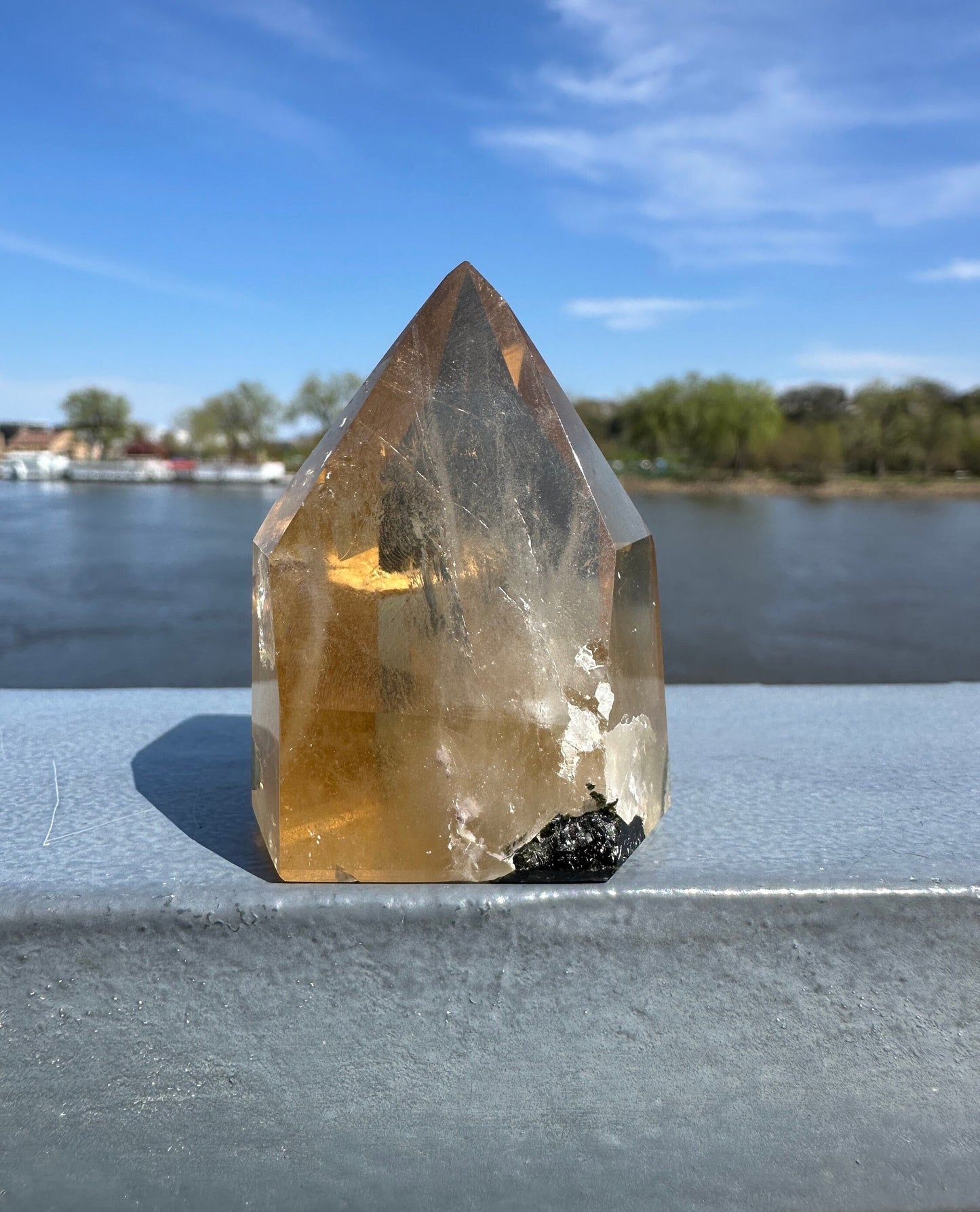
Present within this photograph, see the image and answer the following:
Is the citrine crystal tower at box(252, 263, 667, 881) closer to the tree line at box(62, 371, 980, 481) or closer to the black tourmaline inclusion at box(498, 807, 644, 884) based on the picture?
the black tourmaline inclusion at box(498, 807, 644, 884)

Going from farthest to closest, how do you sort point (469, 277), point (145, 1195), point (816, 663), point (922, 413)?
1. point (922, 413)
2. point (816, 663)
3. point (469, 277)
4. point (145, 1195)

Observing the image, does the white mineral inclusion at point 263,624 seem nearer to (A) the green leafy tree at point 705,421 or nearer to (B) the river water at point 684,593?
(B) the river water at point 684,593

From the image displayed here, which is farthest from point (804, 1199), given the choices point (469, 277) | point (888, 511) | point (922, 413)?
point (922, 413)

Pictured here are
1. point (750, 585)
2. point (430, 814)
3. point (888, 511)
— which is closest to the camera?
point (430, 814)

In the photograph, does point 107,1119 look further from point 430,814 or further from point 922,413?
point 922,413

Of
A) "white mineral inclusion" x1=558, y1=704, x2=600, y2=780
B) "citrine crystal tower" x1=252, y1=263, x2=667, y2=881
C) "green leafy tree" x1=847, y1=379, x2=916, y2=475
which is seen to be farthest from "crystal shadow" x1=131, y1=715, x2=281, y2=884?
"green leafy tree" x1=847, y1=379, x2=916, y2=475

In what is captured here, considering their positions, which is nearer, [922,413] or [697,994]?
[697,994]

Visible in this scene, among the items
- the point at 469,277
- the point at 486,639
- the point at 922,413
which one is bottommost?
the point at 486,639
